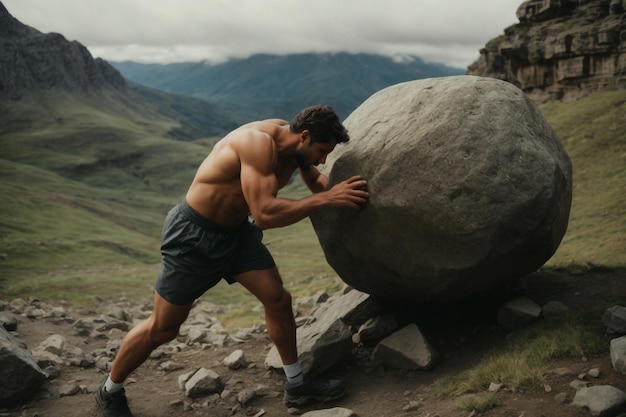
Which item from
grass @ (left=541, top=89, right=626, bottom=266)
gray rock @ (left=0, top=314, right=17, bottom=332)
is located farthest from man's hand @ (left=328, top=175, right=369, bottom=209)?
gray rock @ (left=0, top=314, right=17, bottom=332)

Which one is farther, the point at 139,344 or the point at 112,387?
the point at 112,387

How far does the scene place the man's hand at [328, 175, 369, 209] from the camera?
6.91 m

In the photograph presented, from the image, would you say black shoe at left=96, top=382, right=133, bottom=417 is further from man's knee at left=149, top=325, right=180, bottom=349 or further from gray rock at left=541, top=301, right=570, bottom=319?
gray rock at left=541, top=301, right=570, bottom=319

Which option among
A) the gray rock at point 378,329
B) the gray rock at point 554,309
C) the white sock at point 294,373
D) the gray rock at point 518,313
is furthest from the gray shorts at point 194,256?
the gray rock at point 554,309

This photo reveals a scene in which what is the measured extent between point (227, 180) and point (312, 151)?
117 centimetres

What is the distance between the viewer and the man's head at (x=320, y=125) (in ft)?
22.4

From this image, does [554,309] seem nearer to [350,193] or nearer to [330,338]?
[330,338]

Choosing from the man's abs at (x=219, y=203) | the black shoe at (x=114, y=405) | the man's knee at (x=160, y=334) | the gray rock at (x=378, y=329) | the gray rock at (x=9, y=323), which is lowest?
the gray rock at (x=9, y=323)

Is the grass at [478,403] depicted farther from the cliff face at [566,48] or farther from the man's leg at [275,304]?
the cliff face at [566,48]

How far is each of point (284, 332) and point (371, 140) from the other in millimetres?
2973

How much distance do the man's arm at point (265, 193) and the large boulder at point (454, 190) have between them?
3.75ft

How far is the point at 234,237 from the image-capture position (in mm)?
7199

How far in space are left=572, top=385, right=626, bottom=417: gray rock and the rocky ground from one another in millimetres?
193

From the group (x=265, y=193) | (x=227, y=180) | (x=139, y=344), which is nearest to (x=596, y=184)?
(x=227, y=180)
